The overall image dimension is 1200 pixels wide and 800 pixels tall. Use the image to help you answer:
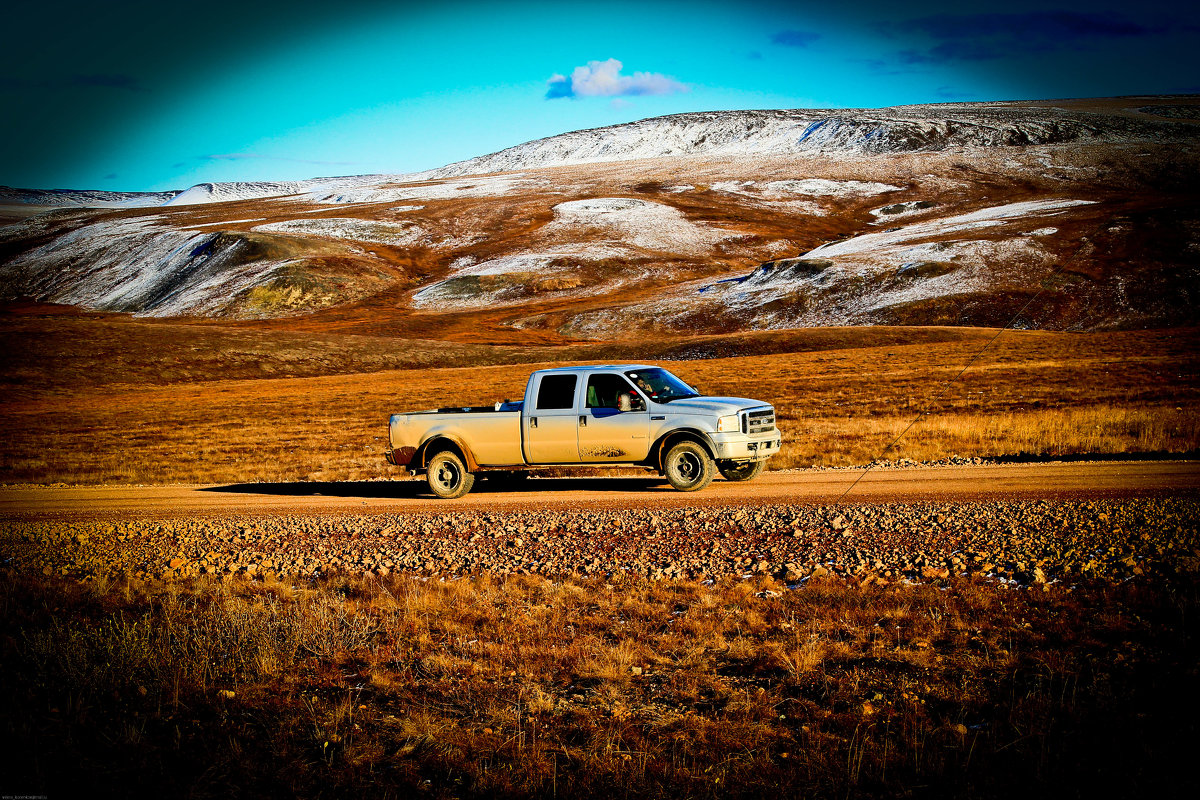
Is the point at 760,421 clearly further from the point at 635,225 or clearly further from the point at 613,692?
the point at 635,225

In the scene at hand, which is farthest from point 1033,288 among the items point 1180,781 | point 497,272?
point 1180,781

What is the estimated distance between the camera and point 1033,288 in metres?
79.0

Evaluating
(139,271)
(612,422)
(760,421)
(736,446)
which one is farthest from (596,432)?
(139,271)

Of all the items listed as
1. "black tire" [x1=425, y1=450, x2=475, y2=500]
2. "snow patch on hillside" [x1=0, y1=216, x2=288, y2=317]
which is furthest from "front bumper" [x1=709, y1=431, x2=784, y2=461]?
"snow patch on hillside" [x1=0, y1=216, x2=288, y2=317]

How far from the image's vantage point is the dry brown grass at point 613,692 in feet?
16.7

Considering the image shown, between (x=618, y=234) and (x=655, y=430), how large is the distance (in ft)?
447

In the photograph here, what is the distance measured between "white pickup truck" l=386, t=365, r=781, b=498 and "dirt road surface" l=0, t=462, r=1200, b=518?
23.4 inches

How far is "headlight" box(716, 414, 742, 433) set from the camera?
13562mm

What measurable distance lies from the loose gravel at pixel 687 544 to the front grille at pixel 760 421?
192 cm

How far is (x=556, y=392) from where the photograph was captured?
1455cm

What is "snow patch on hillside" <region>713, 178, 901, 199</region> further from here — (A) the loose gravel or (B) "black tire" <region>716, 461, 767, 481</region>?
(A) the loose gravel

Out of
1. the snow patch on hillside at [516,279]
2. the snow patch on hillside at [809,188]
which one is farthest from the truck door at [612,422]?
the snow patch on hillside at [809,188]

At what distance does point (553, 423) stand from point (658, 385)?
6.71 feet

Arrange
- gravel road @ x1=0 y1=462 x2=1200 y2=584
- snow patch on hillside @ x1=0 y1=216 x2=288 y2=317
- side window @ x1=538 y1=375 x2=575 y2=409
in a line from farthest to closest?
1. snow patch on hillside @ x1=0 y1=216 x2=288 y2=317
2. side window @ x1=538 y1=375 x2=575 y2=409
3. gravel road @ x1=0 y1=462 x2=1200 y2=584
